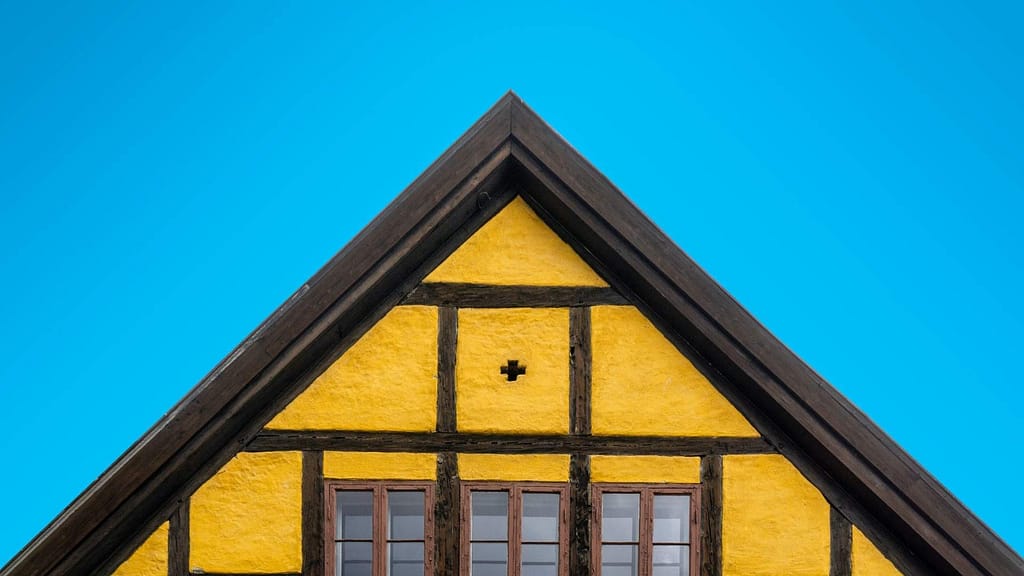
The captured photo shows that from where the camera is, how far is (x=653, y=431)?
6.57 metres

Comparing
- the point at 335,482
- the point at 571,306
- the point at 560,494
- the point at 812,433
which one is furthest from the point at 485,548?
the point at 812,433

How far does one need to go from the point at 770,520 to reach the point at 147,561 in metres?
3.80

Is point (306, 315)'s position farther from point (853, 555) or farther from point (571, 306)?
point (853, 555)

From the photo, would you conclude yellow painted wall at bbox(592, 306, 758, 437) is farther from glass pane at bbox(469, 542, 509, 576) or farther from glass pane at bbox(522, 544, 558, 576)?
glass pane at bbox(469, 542, 509, 576)

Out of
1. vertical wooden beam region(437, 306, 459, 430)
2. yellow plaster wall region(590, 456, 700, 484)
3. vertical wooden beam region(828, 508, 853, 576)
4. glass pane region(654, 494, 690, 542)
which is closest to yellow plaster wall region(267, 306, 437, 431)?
vertical wooden beam region(437, 306, 459, 430)

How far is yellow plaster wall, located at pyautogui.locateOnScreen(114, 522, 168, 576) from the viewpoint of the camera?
637cm

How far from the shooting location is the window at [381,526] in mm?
6469

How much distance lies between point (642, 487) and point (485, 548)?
1.04 m

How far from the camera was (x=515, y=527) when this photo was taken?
6.47 m

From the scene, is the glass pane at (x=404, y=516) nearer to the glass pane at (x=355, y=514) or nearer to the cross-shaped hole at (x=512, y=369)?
the glass pane at (x=355, y=514)

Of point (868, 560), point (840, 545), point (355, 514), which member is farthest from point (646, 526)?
point (355, 514)

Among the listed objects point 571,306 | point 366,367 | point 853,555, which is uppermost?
point 571,306

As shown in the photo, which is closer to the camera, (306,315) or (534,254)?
(306,315)

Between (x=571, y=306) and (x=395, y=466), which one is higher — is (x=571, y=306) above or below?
above
